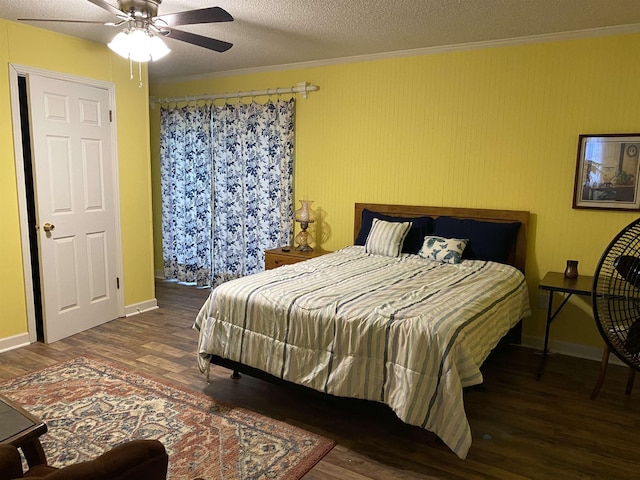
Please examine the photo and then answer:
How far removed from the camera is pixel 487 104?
386 centimetres

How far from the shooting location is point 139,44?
2717mm

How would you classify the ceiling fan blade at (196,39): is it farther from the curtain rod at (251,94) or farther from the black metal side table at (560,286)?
the black metal side table at (560,286)

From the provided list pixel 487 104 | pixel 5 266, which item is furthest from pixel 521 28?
pixel 5 266

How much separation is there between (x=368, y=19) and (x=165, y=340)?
2882mm

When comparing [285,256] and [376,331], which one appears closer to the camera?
[376,331]

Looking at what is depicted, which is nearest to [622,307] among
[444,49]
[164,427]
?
[164,427]

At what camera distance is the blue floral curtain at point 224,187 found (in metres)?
4.96

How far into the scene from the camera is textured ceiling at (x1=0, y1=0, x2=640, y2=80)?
2.99 metres

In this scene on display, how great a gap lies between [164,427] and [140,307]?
2.27 metres

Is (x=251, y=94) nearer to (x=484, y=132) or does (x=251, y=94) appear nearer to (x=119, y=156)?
(x=119, y=156)

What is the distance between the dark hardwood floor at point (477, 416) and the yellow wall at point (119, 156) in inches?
24.7

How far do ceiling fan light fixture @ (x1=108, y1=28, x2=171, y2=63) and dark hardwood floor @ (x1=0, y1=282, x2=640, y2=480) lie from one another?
6.70 feet

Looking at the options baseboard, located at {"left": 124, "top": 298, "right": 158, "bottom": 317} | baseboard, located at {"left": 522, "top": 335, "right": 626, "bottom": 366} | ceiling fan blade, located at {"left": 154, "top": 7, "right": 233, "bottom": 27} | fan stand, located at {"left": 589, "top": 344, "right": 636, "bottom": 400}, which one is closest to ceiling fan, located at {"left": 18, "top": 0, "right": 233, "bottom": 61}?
ceiling fan blade, located at {"left": 154, "top": 7, "right": 233, "bottom": 27}

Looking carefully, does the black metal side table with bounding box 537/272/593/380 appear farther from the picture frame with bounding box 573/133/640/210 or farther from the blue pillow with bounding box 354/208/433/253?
the blue pillow with bounding box 354/208/433/253
